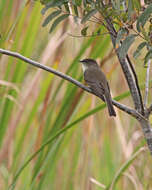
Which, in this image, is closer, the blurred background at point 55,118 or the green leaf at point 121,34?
the green leaf at point 121,34

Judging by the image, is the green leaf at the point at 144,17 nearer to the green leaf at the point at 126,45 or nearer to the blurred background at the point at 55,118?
the green leaf at the point at 126,45

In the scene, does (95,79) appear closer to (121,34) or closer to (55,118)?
(55,118)

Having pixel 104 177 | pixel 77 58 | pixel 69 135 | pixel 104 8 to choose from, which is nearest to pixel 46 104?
pixel 69 135

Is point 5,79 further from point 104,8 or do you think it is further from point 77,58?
point 104,8

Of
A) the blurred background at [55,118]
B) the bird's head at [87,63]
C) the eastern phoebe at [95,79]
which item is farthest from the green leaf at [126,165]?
the bird's head at [87,63]

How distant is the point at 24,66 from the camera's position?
2121mm

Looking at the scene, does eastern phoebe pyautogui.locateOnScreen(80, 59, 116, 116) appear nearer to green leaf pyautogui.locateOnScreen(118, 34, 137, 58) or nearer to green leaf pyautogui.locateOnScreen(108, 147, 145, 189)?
green leaf pyautogui.locateOnScreen(108, 147, 145, 189)

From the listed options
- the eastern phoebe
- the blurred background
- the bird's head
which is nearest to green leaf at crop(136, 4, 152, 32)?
the blurred background

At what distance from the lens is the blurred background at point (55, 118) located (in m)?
2.04

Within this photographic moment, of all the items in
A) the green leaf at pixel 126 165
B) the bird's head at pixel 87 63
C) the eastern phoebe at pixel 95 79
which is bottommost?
the green leaf at pixel 126 165

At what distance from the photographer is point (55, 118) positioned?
6.97 feet

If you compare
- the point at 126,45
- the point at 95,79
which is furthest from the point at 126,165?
the point at 126,45

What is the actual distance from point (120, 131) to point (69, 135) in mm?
359

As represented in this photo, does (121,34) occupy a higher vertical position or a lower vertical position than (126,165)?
higher
